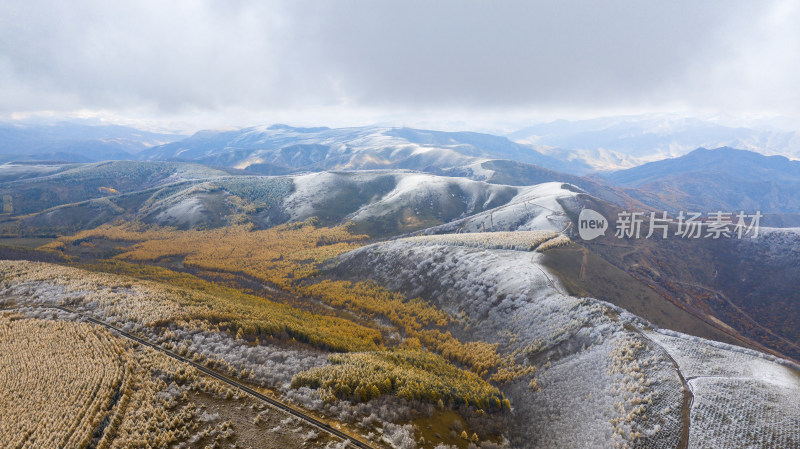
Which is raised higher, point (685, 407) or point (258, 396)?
point (258, 396)

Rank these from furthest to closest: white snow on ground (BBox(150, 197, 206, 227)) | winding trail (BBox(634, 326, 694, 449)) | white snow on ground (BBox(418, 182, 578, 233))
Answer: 1. white snow on ground (BBox(150, 197, 206, 227))
2. white snow on ground (BBox(418, 182, 578, 233))
3. winding trail (BBox(634, 326, 694, 449))

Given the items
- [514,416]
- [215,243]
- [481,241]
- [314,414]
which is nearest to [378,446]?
[314,414]

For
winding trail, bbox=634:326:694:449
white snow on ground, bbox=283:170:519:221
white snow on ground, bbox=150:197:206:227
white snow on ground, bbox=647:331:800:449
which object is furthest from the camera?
white snow on ground, bbox=283:170:519:221

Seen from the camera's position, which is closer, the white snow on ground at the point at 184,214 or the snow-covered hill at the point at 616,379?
the snow-covered hill at the point at 616,379

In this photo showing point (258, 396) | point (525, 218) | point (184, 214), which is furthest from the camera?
point (184, 214)

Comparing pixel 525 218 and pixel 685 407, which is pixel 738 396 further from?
pixel 525 218

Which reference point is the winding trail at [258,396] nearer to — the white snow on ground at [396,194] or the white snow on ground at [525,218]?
the white snow on ground at [525,218]

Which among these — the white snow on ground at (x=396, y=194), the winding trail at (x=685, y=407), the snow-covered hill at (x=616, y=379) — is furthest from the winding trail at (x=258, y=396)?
the white snow on ground at (x=396, y=194)

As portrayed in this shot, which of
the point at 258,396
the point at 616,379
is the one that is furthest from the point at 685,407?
the point at 258,396

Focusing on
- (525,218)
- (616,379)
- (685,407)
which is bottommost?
(616,379)

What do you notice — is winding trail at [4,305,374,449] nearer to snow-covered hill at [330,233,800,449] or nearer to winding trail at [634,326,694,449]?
snow-covered hill at [330,233,800,449]

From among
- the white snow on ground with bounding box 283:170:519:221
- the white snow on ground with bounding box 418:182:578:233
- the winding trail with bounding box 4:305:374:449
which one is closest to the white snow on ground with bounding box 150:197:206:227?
the white snow on ground with bounding box 283:170:519:221

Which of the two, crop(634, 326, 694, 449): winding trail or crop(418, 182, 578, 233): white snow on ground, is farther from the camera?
crop(418, 182, 578, 233): white snow on ground
